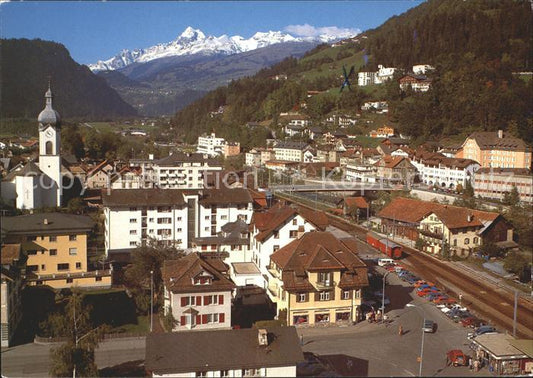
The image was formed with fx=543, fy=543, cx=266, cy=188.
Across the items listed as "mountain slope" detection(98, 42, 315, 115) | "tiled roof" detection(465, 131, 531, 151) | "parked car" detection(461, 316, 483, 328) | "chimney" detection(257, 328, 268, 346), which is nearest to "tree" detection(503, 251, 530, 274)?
"parked car" detection(461, 316, 483, 328)

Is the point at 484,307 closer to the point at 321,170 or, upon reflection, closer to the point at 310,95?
the point at 321,170

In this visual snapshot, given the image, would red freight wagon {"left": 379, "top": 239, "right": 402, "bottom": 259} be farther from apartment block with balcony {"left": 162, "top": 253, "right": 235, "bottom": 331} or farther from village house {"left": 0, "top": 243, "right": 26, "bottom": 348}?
village house {"left": 0, "top": 243, "right": 26, "bottom": 348}

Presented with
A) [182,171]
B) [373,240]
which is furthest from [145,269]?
[182,171]

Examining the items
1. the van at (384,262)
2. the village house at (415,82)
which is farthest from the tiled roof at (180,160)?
the village house at (415,82)

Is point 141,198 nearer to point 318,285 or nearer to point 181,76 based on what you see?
point 318,285

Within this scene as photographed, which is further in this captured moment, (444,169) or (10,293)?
(444,169)
